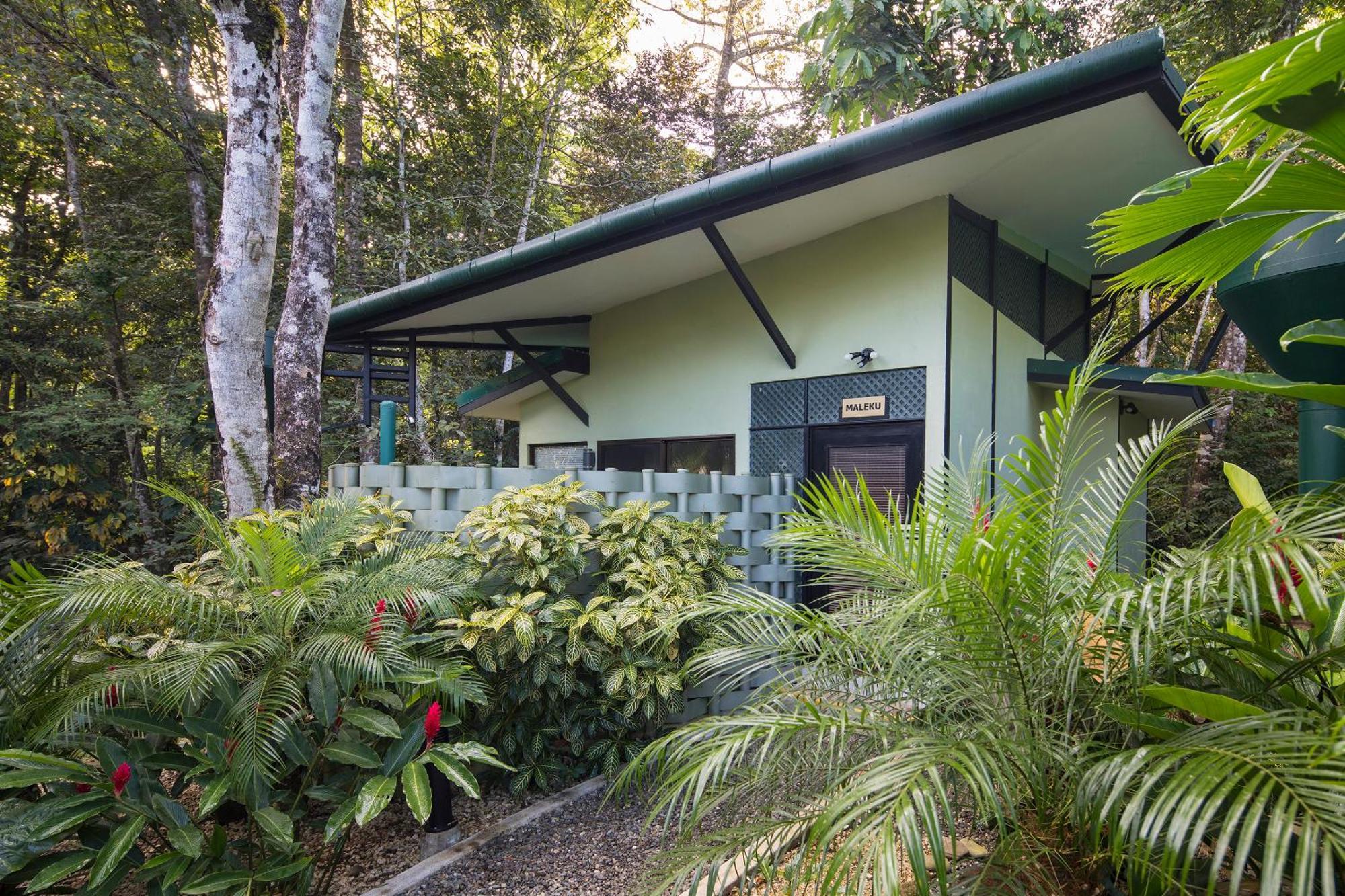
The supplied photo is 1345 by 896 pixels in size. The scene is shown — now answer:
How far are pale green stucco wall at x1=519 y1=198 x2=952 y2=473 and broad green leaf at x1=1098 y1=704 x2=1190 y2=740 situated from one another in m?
3.20

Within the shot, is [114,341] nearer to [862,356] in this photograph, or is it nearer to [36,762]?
[36,762]

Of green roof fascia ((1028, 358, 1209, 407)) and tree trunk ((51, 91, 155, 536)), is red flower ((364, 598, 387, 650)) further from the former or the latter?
tree trunk ((51, 91, 155, 536))

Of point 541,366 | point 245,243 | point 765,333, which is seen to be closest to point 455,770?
point 245,243

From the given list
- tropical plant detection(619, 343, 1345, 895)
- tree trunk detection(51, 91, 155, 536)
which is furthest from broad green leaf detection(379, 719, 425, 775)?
tree trunk detection(51, 91, 155, 536)

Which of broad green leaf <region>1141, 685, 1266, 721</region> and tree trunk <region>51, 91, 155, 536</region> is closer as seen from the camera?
broad green leaf <region>1141, 685, 1266, 721</region>

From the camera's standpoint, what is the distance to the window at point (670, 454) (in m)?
6.04

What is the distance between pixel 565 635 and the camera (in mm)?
3135

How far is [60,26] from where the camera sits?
9.11 metres

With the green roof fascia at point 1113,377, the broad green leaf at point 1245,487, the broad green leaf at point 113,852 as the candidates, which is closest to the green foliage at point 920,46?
the green roof fascia at point 1113,377

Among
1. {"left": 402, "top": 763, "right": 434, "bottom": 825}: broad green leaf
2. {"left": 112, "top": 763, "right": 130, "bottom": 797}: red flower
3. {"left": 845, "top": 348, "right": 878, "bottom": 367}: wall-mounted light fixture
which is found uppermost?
{"left": 845, "top": 348, "right": 878, "bottom": 367}: wall-mounted light fixture

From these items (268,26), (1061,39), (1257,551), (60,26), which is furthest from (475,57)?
(1257,551)

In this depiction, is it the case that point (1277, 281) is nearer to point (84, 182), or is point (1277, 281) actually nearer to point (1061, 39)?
point (1061, 39)

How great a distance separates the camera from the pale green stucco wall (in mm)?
4770

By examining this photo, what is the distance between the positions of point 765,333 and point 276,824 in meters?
4.70
